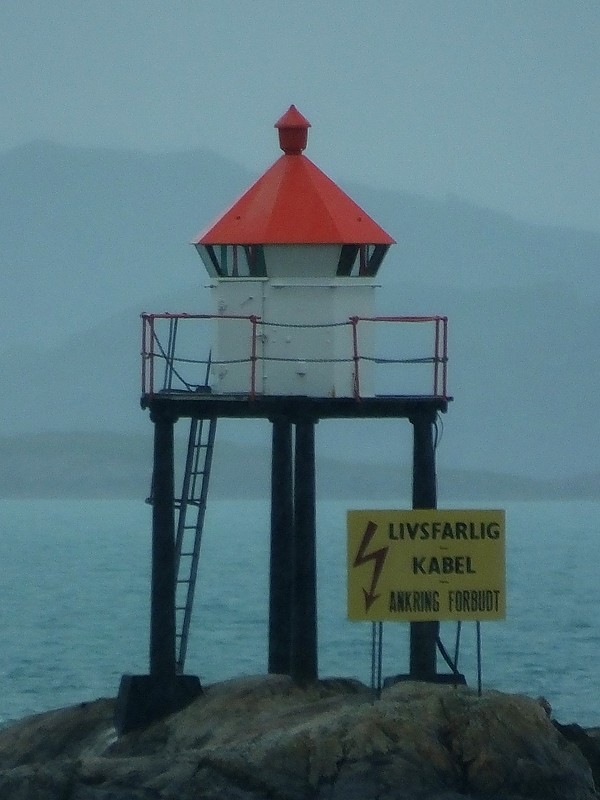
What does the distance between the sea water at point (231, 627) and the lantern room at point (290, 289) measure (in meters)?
20.0

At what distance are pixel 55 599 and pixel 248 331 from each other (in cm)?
6169

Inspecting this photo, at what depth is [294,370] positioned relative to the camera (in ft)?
79.5

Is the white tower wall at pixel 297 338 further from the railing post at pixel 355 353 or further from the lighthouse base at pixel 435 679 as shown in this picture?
the lighthouse base at pixel 435 679

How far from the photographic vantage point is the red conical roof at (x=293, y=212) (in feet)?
79.5

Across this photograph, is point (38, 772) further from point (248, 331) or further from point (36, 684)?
point (36, 684)

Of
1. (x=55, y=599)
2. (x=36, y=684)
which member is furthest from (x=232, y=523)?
(x=36, y=684)

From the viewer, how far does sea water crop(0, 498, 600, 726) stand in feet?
171

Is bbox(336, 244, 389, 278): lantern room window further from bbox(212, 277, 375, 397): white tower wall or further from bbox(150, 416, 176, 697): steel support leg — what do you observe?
bbox(150, 416, 176, 697): steel support leg

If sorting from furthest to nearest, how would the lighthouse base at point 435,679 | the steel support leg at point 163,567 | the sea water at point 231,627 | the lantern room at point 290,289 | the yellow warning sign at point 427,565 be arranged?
the sea water at point 231,627
the steel support leg at point 163,567
the lighthouse base at point 435,679
the lantern room at point 290,289
the yellow warning sign at point 427,565

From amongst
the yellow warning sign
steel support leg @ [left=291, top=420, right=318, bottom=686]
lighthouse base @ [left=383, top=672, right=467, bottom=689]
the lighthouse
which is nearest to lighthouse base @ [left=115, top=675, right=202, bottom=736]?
the lighthouse

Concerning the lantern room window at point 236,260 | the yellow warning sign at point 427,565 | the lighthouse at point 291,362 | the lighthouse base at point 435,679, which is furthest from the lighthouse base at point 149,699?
the lantern room window at point 236,260

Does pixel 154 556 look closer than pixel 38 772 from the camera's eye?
No

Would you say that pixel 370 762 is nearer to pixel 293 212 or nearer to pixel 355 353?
pixel 355 353

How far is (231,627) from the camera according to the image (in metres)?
69.7
